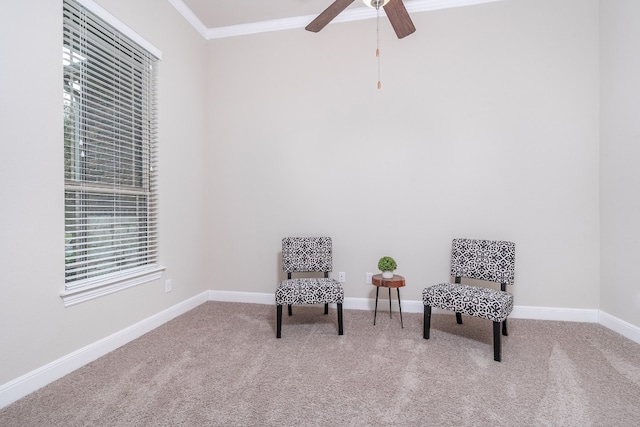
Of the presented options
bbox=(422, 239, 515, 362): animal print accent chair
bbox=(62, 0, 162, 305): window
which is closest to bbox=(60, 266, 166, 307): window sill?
bbox=(62, 0, 162, 305): window

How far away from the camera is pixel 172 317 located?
296 cm

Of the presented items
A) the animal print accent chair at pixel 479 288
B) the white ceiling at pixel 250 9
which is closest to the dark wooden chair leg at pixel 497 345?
the animal print accent chair at pixel 479 288

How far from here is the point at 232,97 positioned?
350cm

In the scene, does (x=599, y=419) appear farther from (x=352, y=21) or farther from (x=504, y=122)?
(x=352, y=21)

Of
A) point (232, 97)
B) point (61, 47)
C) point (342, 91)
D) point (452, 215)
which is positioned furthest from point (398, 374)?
point (232, 97)

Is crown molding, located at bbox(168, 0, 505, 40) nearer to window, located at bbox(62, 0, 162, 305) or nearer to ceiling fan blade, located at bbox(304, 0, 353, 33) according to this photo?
window, located at bbox(62, 0, 162, 305)

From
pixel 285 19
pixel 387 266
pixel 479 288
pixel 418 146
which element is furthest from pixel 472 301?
pixel 285 19

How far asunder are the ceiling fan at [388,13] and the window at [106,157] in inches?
61.0

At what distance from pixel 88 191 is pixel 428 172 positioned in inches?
114

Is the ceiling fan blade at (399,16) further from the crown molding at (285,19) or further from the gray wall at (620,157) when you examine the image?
the gray wall at (620,157)

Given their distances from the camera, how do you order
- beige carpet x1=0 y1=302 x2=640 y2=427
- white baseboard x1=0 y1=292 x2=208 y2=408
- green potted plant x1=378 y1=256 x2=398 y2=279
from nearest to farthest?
beige carpet x1=0 y1=302 x2=640 y2=427, white baseboard x1=0 y1=292 x2=208 y2=408, green potted plant x1=378 y1=256 x2=398 y2=279

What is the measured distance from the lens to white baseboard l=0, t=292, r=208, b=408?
5.47 ft

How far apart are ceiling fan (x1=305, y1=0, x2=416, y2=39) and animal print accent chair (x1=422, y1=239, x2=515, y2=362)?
1846 millimetres

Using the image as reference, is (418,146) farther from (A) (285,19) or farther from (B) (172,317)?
(B) (172,317)
